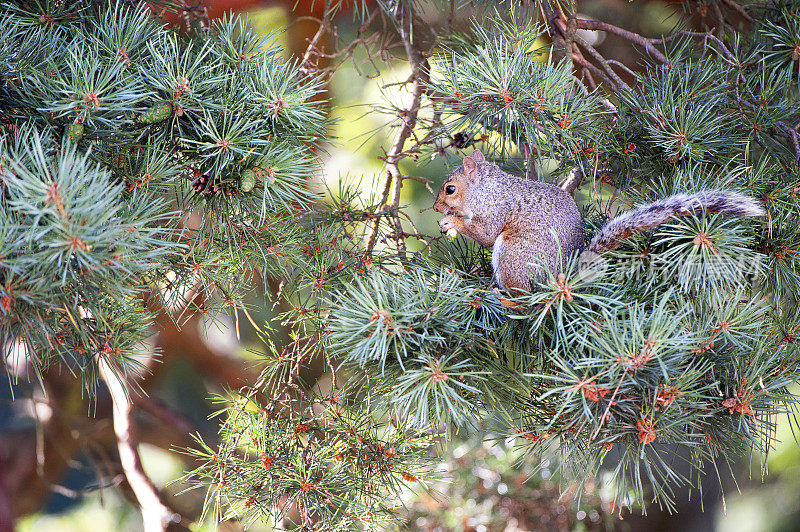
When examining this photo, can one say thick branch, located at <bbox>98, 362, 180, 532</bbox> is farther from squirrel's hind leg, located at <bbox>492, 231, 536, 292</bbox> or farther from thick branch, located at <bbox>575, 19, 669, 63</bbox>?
thick branch, located at <bbox>575, 19, 669, 63</bbox>

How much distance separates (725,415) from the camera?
0.62m

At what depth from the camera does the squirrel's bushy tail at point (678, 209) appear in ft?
2.02

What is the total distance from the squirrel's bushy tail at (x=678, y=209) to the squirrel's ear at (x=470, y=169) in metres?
0.30

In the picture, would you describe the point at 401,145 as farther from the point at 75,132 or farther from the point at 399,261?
the point at 75,132

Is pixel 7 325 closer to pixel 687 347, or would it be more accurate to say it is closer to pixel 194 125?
pixel 194 125

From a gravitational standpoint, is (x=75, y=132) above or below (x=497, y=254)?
above

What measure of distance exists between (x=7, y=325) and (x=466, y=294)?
404 mm

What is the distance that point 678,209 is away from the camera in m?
0.63

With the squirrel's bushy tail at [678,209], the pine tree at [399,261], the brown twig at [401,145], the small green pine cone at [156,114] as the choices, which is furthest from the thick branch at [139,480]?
the squirrel's bushy tail at [678,209]

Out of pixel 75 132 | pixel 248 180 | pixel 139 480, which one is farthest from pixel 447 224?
pixel 139 480

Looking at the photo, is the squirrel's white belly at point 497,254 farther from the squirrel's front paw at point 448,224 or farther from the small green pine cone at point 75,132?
the small green pine cone at point 75,132

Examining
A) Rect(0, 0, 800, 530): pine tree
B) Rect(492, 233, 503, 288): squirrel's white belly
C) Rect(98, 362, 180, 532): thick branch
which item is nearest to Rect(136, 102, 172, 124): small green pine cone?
Rect(0, 0, 800, 530): pine tree

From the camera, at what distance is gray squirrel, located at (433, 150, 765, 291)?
2.08 feet

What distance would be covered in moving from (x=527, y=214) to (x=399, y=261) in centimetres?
17
